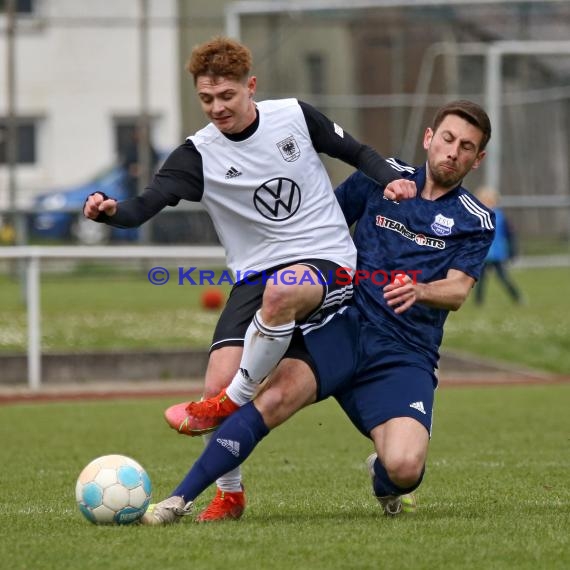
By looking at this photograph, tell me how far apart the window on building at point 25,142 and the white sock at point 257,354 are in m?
25.8

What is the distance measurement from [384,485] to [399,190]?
1341 millimetres

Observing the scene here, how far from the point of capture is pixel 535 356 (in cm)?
1595

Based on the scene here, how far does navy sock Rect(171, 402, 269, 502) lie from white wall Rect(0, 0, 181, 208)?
24012mm

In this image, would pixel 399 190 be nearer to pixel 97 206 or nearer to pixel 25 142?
pixel 97 206

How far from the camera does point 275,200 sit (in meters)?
6.08

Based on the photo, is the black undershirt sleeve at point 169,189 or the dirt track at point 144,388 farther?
the dirt track at point 144,388

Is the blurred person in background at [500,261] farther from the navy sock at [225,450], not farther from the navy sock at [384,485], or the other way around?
the navy sock at [225,450]

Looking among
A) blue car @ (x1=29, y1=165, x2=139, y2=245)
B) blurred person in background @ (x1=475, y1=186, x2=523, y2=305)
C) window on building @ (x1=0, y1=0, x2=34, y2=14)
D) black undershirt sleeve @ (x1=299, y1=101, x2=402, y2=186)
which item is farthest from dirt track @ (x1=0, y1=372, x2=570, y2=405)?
window on building @ (x1=0, y1=0, x2=34, y2=14)

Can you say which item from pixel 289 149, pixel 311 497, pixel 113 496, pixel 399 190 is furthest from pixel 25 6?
pixel 113 496

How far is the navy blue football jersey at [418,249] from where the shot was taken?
20.2 ft

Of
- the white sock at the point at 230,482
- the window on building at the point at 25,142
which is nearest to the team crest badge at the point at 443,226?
the white sock at the point at 230,482

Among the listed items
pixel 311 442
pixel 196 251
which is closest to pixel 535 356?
pixel 196 251

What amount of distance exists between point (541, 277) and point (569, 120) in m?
2.94

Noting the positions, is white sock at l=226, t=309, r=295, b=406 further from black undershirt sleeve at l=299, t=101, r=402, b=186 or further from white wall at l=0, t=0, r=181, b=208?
white wall at l=0, t=0, r=181, b=208
